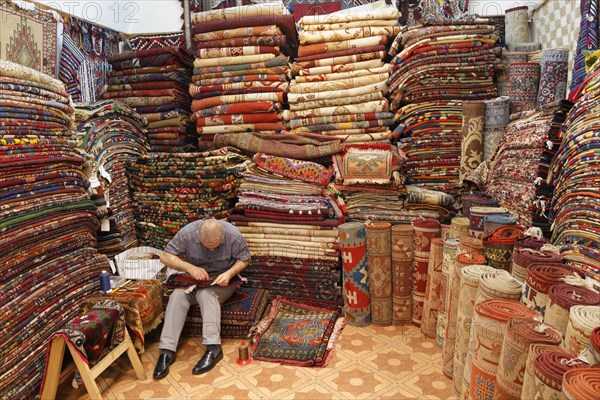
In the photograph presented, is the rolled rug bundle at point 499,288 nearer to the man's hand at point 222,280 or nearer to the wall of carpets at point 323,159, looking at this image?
the wall of carpets at point 323,159

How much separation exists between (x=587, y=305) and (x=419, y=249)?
1500mm

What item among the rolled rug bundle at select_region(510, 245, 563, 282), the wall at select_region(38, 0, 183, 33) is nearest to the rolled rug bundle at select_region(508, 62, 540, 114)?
the rolled rug bundle at select_region(510, 245, 563, 282)

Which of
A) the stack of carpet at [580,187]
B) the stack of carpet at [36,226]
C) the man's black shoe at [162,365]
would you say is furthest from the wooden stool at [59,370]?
the stack of carpet at [580,187]

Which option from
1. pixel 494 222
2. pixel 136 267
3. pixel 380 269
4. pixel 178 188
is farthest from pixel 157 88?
pixel 494 222

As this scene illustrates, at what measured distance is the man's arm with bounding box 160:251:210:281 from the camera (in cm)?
289

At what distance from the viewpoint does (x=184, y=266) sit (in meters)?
2.94

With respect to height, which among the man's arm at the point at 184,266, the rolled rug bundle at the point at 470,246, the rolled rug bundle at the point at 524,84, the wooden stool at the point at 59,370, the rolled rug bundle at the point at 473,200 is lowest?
the wooden stool at the point at 59,370

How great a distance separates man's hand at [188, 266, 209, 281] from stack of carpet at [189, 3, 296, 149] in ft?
4.32

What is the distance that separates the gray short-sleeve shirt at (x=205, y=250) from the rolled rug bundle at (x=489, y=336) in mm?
1785

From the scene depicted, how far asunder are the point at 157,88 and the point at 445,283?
295cm

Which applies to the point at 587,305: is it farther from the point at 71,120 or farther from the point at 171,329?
the point at 71,120

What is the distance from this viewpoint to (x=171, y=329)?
279 centimetres

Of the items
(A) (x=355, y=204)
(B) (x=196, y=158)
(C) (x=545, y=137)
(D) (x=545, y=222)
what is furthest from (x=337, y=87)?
(D) (x=545, y=222)

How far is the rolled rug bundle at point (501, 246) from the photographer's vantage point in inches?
89.8
